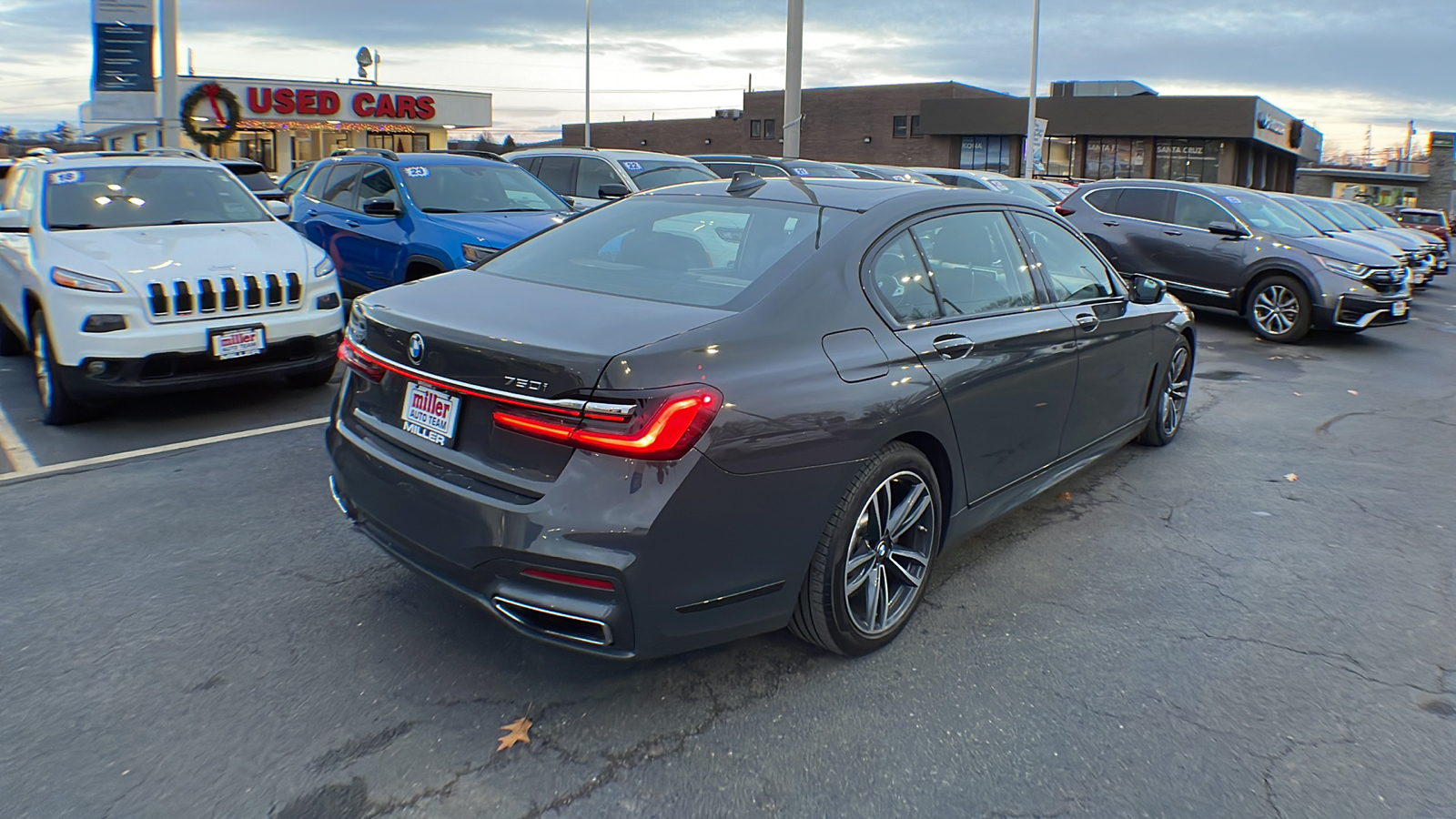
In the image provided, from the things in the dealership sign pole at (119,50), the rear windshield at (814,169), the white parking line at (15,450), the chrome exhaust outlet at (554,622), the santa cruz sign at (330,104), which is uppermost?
the santa cruz sign at (330,104)

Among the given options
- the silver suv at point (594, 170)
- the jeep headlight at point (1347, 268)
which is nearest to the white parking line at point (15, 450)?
the silver suv at point (594, 170)

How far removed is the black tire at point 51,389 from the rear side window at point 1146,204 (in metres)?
12.1

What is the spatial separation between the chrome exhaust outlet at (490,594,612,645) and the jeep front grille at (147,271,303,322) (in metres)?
4.30

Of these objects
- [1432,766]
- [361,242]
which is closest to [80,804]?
[1432,766]

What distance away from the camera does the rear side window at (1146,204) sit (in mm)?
13053

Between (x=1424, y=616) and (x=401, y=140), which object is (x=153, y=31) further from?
(x=401, y=140)

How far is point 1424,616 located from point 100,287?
23.0ft

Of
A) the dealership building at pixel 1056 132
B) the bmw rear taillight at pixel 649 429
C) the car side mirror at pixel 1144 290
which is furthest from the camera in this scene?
the dealership building at pixel 1056 132

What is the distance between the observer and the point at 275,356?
6.48m

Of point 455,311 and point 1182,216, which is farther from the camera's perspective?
point 1182,216

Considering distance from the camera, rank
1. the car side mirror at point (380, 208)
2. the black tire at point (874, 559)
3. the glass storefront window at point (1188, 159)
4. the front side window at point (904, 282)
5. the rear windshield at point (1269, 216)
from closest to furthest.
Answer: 1. the black tire at point (874, 559)
2. the front side window at point (904, 282)
3. the car side mirror at point (380, 208)
4. the rear windshield at point (1269, 216)
5. the glass storefront window at point (1188, 159)

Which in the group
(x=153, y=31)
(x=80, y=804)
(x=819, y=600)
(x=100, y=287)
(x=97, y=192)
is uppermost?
(x=153, y=31)

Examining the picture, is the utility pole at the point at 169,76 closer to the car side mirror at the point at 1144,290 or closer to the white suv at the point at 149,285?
the white suv at the point at 149,285

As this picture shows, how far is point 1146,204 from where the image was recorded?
13289 mm
